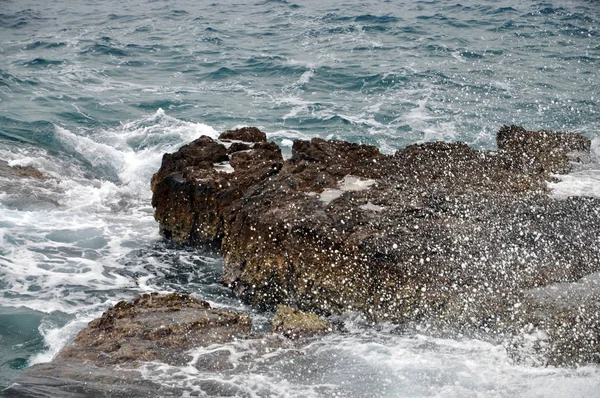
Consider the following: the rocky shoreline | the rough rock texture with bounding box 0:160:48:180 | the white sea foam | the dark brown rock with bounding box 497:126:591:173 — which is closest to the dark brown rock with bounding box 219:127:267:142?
the rocky shoreline

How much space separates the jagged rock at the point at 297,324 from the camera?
6.77 meters

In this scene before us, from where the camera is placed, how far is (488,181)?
8883mm

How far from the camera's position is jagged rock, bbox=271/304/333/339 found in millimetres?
6770

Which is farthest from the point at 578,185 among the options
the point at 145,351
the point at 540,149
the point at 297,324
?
the point at 145,351

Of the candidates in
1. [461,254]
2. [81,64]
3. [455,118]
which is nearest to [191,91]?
[81,64]

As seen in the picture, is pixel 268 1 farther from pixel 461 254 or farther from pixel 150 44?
pixel 461 254

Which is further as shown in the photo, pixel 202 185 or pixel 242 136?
pixel 242 136

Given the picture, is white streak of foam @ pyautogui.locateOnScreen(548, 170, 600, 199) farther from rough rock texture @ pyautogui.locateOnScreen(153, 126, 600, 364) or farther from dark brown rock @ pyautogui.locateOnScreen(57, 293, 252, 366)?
dark brown rock @ pyautogui.locateOnScreen(57, 293, 252, 366)

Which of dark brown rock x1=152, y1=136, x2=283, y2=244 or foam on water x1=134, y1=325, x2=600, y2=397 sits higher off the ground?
Result: dark brown rock x1=152, y1=136, x2=283, y2=244

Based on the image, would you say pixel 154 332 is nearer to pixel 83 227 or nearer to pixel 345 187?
pixel 345 187

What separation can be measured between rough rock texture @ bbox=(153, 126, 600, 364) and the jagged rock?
0.42 metres

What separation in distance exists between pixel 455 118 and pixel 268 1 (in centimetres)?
1687

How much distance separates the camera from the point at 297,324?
6.84 m

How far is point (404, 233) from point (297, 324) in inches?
64.0
